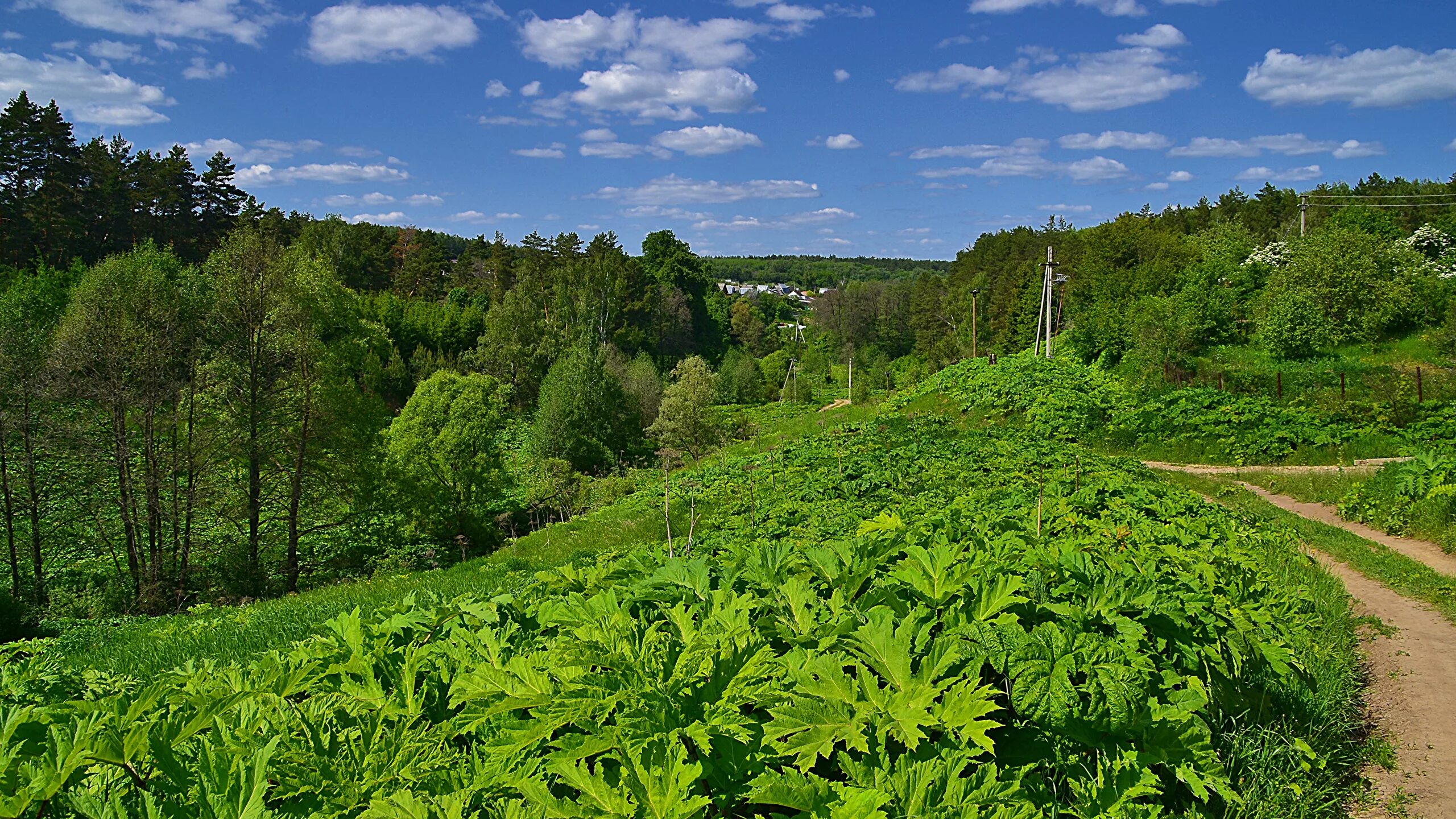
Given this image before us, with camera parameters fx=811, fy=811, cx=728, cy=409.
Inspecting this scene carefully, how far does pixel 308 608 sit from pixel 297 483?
11205 millimetres

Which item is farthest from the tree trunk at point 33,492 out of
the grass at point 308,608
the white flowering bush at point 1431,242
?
the white flowering bush at point 1431,242

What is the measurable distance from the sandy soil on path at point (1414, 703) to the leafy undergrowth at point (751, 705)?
0.30m

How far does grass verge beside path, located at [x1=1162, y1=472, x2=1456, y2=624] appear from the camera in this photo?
7.52 m

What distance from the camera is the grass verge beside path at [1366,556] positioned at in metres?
7.52

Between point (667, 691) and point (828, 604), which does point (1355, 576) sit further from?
point (667, 691)

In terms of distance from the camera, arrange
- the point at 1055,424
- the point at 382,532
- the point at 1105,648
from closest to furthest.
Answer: the point at 1105,648, the point at 1055,424, the point at 382,532

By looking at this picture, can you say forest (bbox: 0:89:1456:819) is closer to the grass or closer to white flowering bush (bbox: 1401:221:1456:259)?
the grass

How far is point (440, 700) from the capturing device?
2346mm

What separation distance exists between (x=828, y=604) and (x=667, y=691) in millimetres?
996

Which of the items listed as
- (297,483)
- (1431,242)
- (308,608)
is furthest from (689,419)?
(1431,242)

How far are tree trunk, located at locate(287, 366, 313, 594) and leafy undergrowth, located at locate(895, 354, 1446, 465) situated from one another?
16471 millimetres

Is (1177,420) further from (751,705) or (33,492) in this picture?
(33,492)

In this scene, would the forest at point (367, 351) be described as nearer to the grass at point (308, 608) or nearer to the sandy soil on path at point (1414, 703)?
the grass at point (308, 608)

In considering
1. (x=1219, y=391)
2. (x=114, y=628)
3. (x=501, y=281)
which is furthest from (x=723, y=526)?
(x=501, y=281)
